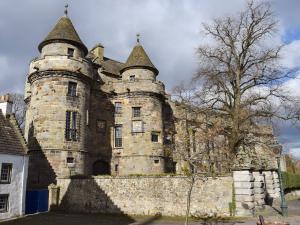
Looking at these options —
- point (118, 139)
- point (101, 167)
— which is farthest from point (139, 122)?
point (101, 167)

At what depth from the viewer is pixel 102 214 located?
Result: 797 inches

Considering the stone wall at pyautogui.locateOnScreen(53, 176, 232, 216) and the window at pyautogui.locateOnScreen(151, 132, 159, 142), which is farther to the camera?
the window at pyautogui.locateOnScreen(151, 132, 159, 142)

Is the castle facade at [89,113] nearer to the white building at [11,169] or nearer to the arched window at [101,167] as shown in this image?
the arched window at [101,167]

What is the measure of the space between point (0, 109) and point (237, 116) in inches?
643

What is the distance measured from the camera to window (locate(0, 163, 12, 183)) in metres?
18.9

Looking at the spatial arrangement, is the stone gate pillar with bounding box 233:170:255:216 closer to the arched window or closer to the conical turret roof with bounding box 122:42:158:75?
the arched window

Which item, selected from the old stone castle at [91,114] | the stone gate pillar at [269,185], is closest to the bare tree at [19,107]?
the old stone castle at [91,114]

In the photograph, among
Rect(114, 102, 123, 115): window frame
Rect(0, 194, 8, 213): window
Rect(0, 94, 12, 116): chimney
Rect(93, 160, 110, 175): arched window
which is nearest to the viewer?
Rect(0, 194, 8, 213): window

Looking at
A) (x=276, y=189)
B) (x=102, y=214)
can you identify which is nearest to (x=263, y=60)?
(x=276, y=189)

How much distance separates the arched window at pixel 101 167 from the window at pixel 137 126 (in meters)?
4.10

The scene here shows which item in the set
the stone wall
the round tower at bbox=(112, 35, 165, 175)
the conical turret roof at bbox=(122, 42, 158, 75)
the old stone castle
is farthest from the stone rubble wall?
the conical turret roof at bbox=(122, 42, 158, 75)

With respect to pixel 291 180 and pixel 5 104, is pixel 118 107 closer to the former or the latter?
pixel 5 104

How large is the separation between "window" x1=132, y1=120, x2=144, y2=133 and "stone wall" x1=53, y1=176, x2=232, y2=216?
29.8 feet

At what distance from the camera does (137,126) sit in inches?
1180
